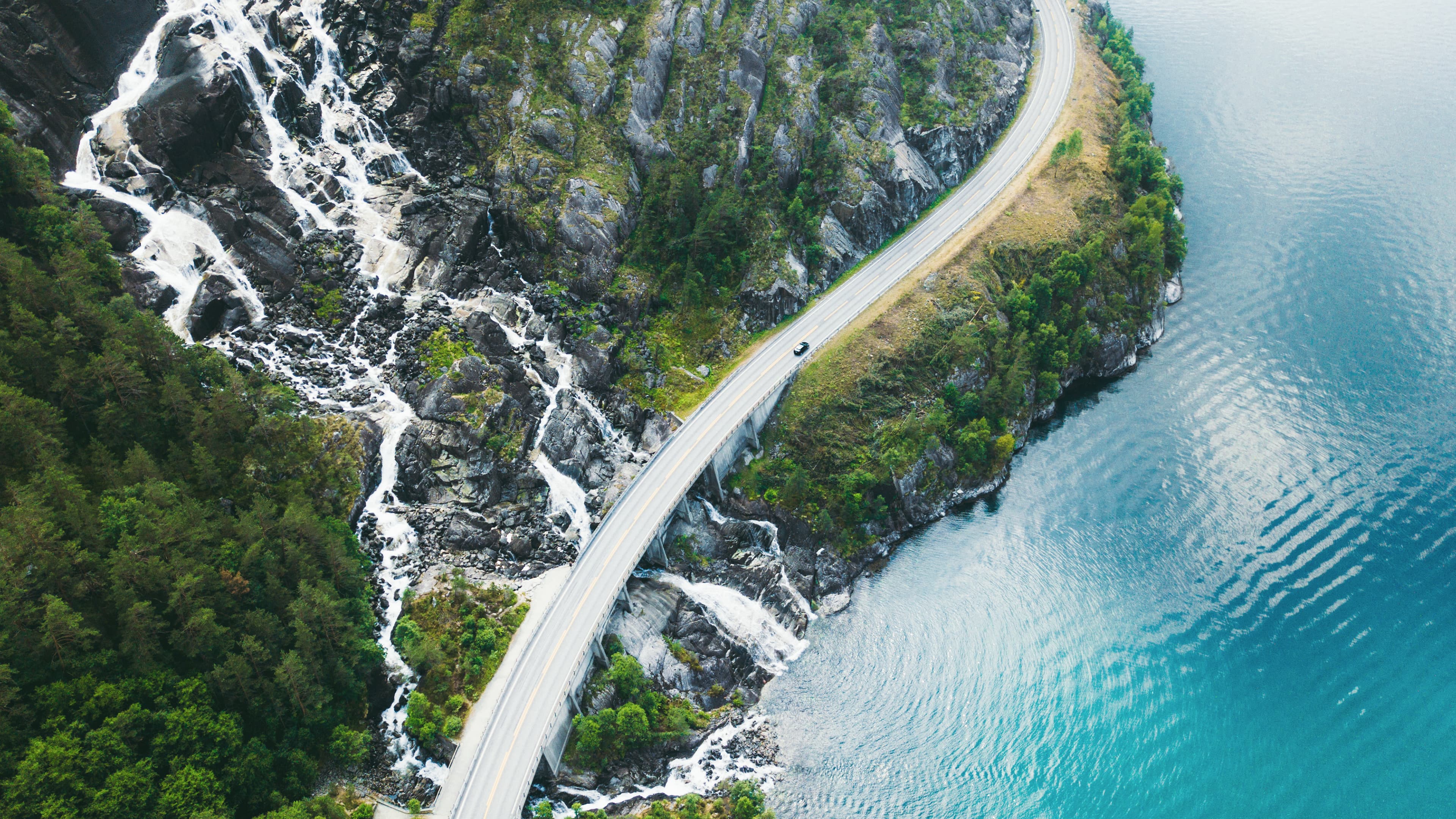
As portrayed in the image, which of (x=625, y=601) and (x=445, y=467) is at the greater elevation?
(x=445, y=467)

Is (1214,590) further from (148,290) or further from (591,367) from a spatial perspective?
(148,290)

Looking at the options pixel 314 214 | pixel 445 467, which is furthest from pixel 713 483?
pixel 314 214

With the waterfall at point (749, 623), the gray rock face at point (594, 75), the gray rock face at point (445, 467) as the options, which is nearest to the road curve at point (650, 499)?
the waterfall at point (749, 623)

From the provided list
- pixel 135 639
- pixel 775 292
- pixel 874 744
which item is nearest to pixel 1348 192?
pixel 775 292

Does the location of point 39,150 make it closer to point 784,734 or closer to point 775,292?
point 775,292

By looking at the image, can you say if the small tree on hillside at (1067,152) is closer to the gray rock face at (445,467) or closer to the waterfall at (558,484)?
the waterfall at (558,484)
